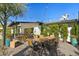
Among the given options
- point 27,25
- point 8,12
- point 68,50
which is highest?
point 8,12

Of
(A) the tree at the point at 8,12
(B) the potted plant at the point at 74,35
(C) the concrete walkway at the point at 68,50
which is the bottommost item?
(C) the concrete walkway at the point at 68,50

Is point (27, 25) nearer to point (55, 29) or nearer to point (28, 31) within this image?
point (28, 31)

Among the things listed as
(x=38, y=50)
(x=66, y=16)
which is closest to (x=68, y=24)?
(x=66, y=16)

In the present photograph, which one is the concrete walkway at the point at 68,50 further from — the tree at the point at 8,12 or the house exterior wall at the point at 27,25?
the tree at the point at 8,12

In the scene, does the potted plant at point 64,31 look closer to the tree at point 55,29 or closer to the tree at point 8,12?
the tree at point 55,29

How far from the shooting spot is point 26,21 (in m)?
5.48

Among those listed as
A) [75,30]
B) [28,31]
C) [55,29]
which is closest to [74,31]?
[75,30]

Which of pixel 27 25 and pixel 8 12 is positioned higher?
pixel 8 12

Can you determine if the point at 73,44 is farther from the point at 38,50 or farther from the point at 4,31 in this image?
the point at 4,31

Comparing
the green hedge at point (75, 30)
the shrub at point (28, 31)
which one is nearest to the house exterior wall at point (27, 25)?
the shrub at point (28, 31)

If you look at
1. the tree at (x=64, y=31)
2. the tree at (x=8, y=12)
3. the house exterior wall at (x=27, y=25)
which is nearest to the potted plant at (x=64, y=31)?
the tree at (x=64, y=31)

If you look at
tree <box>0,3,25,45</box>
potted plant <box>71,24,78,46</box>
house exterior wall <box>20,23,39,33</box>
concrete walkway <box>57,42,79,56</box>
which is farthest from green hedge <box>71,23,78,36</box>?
tree <box>0,3,25,45</box>

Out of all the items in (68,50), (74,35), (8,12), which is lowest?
(68,50)

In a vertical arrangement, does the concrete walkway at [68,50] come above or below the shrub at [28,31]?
below
